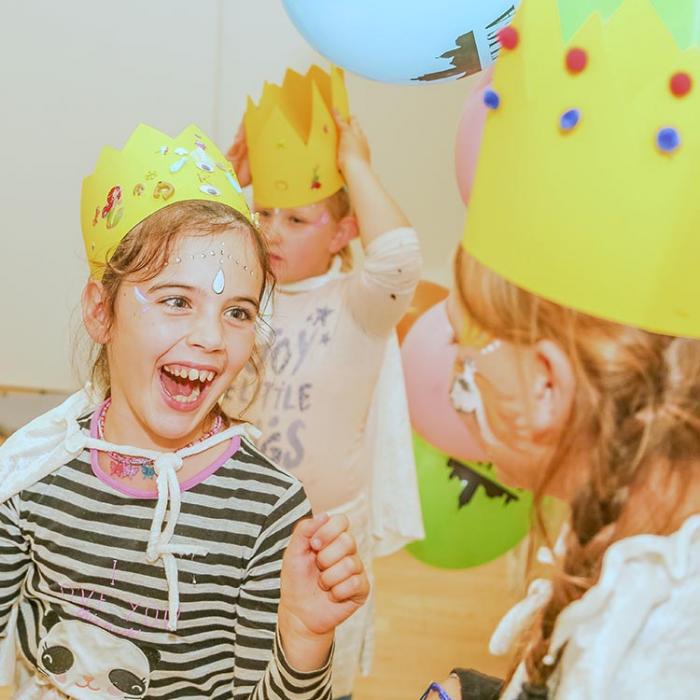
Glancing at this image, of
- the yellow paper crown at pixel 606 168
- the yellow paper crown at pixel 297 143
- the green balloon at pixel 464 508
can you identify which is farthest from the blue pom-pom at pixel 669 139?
the green balloon at pixel 464 508

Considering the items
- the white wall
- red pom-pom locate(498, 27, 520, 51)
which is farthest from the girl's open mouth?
the white wall

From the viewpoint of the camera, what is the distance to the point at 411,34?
4.58 feet

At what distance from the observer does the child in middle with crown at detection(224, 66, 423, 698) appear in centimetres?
180

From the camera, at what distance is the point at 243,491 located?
3.78 ft

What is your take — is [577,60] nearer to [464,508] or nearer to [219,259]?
[219,259]

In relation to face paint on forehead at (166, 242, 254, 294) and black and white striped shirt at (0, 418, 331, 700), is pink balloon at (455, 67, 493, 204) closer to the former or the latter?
face paint on forehead at (166, 242, 254, 294)

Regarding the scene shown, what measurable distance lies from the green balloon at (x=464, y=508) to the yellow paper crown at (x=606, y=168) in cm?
141

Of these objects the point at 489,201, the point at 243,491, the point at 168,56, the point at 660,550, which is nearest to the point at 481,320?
the point at 489,201

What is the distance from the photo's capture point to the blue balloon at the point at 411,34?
137 centimetres

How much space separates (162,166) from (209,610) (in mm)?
491

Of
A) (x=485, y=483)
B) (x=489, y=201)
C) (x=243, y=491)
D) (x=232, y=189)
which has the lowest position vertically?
(x=485, y=483)

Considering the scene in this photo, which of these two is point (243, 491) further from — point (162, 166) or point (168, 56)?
point (168, 56)

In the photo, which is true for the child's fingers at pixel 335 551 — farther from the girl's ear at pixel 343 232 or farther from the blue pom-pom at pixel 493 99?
the girl's ear at pixel 343 232

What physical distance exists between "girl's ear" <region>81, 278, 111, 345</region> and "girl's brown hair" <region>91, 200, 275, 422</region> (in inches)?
0.5
